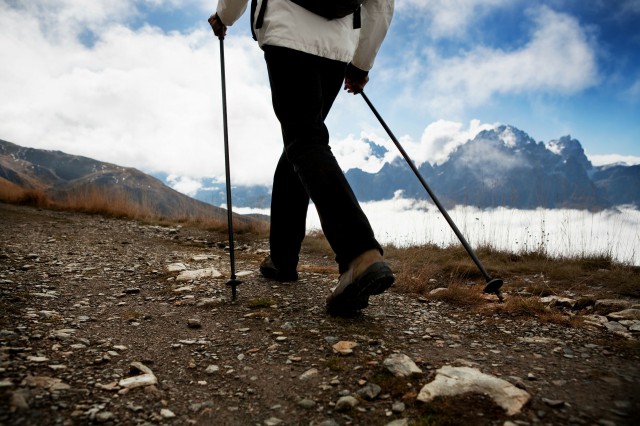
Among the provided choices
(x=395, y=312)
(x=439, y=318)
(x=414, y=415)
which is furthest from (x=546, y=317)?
(x=414, y=415)

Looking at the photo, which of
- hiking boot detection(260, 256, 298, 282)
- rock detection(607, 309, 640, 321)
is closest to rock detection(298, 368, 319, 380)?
hiking boot detection(260, 256, 298, 282)

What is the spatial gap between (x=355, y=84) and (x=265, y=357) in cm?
251

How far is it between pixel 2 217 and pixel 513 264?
906 cm

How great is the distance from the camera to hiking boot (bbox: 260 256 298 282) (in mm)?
3507

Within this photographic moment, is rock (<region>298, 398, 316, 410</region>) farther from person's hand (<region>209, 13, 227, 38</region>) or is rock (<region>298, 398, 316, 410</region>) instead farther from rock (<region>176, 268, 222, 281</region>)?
person's hand (<region>209, 13, 227, 38</region>)

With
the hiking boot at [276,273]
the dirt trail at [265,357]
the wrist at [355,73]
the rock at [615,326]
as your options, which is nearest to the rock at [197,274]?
the dirt trail at [265,357]

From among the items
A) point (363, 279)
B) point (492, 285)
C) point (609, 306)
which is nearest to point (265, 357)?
point (363, 279)

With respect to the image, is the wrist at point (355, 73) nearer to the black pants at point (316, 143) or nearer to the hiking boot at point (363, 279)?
the black pants at point (316, 143)

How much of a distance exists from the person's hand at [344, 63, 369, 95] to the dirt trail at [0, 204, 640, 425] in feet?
6.08

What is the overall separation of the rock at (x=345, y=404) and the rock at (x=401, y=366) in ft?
0.94

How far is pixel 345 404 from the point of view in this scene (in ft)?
4.87

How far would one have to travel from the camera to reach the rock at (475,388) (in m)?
1.41

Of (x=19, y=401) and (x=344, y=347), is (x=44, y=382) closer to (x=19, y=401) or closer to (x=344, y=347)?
(x=19, y=401)

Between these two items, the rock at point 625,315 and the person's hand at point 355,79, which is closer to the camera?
the rock at point 625,315
